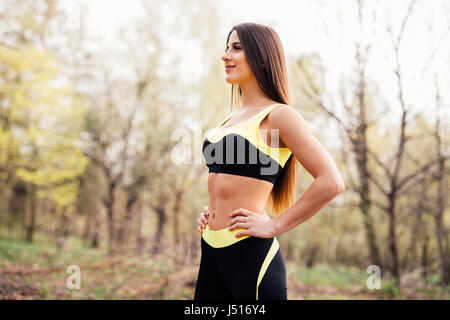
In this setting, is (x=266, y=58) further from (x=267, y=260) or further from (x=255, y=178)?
(x=267, y=260)

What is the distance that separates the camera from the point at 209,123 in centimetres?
1084

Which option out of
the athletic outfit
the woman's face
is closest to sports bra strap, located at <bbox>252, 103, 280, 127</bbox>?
the athletic outfit

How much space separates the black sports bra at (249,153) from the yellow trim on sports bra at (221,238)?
30 centimetres

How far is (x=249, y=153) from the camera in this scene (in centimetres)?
161

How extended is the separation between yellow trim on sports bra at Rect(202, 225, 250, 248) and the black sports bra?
0.30 metres

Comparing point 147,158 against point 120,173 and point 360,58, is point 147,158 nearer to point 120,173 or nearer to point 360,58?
point 120,173

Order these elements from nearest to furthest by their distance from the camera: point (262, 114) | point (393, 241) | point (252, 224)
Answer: point (252, 224) → point (262, 114) → point (393, 241)

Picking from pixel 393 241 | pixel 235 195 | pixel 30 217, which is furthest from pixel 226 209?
pixel 30 217

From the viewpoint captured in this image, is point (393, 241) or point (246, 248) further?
point (393, 241)

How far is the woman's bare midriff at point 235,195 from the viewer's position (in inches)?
64.1

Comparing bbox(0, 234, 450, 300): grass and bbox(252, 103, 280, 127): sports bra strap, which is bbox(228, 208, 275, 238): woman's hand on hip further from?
bbox(0, 234, 450, 300): grass

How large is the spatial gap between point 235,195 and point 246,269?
1.19 feet

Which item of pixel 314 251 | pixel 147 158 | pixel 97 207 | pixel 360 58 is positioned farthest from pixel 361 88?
pixel 97 207

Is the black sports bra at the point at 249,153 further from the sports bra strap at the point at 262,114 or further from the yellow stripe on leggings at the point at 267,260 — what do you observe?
the yellow stripe on leggings at the point at 267,260
